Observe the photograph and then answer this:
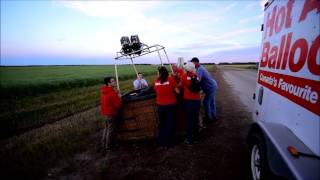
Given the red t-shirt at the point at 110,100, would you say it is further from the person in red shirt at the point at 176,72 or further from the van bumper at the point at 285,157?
the van bumper at the point at 285,157

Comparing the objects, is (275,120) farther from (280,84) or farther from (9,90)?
(9,90)

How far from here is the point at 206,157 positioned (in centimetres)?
511

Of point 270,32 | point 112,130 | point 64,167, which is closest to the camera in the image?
point 270,32

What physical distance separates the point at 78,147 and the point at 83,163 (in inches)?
39.9

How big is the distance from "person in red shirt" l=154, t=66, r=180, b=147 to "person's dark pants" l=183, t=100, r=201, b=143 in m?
0.31


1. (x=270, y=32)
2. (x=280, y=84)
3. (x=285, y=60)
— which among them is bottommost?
(x=280, y=84)

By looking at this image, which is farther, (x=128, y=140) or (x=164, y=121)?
(x=128, y=140)

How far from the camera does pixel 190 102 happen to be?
18.8 feet

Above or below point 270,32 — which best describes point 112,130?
below

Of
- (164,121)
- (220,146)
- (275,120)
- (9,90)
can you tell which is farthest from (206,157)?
(9,90)

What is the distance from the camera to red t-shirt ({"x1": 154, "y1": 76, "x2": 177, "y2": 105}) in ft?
18.3

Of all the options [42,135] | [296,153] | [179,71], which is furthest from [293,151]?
[42,135]

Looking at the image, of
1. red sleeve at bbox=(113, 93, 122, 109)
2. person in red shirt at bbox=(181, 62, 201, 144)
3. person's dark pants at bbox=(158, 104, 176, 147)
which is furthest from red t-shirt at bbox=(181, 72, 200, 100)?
red sleeve at bbox=(113, 93, 122, 109)

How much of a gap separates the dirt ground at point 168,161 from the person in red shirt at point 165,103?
30 cm
